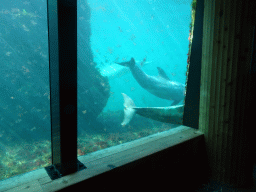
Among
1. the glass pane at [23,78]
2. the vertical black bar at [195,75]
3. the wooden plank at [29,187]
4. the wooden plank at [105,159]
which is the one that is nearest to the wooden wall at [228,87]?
the wooden plank at [105,159]

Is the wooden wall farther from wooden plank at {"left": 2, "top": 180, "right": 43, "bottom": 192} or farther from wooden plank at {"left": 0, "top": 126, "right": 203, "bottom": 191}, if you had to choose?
wooden plank at {"left": 2, "top": 180, "right": 43, "bottom": 192}

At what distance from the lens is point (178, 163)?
2254 mm

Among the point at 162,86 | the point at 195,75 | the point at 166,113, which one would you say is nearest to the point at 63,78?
the point at 195,75

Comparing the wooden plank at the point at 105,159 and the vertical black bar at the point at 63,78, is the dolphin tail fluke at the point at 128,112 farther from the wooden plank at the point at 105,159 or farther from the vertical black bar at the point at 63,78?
the vertical black bar at the point at 63,78

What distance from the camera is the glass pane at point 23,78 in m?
9.63

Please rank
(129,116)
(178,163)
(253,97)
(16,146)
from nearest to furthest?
(253,97)
(178,163)
(129,116)
(16,146)

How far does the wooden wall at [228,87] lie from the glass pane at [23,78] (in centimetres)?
843

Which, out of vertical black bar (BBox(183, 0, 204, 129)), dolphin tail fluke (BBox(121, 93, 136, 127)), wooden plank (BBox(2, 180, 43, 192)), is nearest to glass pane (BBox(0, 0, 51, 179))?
dolphin tail fluke (BBox(121, 93, 136, 127))

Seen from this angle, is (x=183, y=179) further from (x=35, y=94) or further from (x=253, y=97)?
(x=35, y=94)

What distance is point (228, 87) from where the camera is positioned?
2135 millimetres

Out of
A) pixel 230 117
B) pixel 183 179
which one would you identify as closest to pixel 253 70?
pixel 230 117

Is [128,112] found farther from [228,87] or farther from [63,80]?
[63,80]

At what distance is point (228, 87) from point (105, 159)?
169 cm

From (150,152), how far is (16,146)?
9197mm
